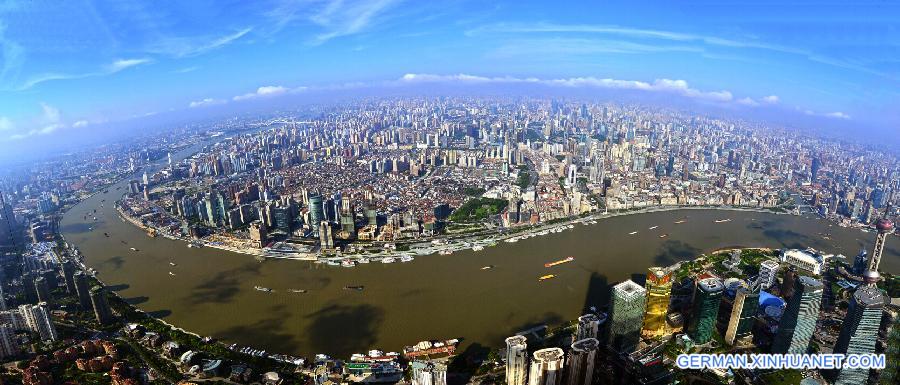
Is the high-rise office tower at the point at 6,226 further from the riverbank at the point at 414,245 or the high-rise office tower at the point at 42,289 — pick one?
the high-rise office tower at the point at 42,289

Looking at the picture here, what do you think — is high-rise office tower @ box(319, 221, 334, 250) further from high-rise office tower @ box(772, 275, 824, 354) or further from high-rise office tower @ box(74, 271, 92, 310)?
high-rise office tower @ box(772, 275, 824, 354)

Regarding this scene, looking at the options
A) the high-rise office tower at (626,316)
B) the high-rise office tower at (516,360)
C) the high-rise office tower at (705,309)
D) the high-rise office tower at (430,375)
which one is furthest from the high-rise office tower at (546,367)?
the high-rise office tower at (705,309)

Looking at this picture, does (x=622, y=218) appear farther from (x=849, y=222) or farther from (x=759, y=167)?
Answer: (x=759, y=167)

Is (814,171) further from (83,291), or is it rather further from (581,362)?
(83,291)

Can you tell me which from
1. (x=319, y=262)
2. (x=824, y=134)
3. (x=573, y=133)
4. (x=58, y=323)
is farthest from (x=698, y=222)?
(x=824, y=134)

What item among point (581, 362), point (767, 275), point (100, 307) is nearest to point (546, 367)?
point (581, 362)

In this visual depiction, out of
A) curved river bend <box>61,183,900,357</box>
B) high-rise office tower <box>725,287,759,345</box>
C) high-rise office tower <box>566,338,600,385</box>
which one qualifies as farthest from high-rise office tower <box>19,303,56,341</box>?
high-rise office tower <box>725,287,759,345</box>
